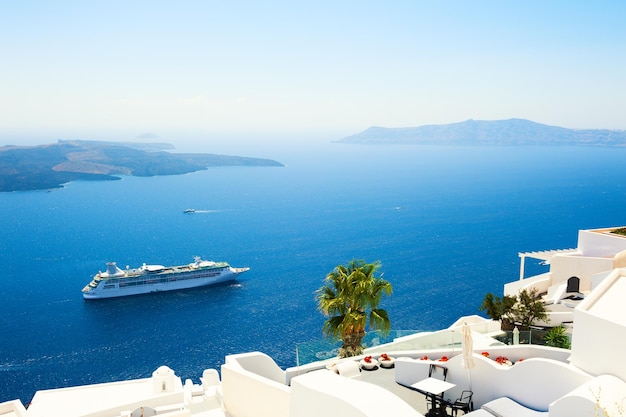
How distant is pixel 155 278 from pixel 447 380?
58.9 metres

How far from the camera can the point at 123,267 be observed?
2911 inches

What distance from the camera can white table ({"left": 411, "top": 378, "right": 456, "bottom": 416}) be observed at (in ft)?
32.7

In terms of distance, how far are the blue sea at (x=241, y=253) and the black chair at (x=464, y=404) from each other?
1325 inches

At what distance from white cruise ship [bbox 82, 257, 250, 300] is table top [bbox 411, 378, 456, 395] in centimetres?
5785

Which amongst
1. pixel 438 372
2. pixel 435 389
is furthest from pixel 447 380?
pixel 435 389

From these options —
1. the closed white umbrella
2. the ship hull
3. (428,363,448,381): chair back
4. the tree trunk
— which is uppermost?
the closed white umbrella

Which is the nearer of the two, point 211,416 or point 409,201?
point 211,416

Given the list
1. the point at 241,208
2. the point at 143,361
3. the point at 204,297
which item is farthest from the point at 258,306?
the point at 241,208

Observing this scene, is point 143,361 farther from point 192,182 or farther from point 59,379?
point 192,182

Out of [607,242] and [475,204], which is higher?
[607,242]

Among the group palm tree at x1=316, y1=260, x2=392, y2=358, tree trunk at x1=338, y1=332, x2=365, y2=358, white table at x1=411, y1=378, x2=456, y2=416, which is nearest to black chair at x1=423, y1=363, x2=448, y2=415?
white table at x1=411, y1=378, x2=456, y2=416

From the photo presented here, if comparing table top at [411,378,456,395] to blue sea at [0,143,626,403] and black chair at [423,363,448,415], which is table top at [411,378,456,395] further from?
blue sea at [0,143,626,403]

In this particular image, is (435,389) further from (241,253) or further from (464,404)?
(241,253)

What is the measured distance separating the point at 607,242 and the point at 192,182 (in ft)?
512
